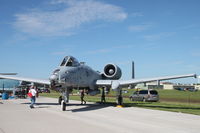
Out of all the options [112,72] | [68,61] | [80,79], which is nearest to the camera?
[68,61]

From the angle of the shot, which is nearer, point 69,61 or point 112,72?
point 69,61

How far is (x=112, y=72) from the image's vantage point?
85.8 ft

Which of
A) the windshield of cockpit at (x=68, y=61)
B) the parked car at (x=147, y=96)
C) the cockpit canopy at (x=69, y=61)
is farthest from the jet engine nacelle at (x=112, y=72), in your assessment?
the windshield of cockpit at (x=68, y=61)

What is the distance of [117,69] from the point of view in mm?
25328

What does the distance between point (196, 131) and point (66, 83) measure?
32.9 ft

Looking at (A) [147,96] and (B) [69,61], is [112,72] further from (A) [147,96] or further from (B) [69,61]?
(B) [69,61]

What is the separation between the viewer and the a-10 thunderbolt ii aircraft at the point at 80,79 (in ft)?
55.1

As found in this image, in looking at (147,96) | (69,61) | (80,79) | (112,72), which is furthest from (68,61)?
(147,96)

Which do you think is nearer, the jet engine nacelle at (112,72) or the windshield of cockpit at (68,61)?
the windshield of cockpit at (68,61)

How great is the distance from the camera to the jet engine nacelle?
82.9 ft

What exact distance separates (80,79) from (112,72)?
720 cm

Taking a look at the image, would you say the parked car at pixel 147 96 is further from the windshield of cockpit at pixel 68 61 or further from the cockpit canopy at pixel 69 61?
the windshield of cockpit at pixel 68 61

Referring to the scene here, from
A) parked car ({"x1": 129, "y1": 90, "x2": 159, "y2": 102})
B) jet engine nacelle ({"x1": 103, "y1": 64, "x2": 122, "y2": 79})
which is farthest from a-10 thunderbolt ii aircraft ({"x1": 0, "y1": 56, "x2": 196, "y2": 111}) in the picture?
parked car ({"x1": 129, "y1": 90, "x2": 159, "y2": 102})

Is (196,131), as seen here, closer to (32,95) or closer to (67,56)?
(67,56)
